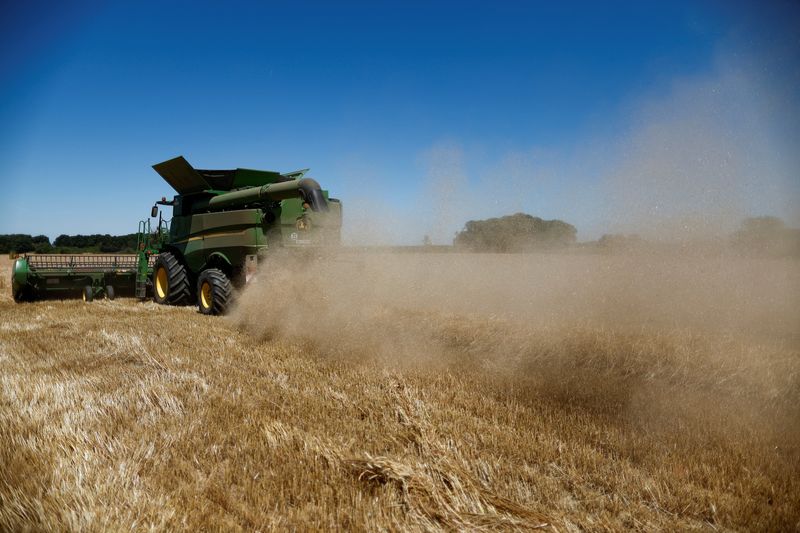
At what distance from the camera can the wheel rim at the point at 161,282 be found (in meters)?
10.3

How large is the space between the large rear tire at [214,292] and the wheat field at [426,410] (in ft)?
3.36

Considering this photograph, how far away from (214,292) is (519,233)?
5.50 m

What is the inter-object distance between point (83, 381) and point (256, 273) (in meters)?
3.71

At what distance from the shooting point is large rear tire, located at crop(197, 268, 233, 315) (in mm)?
7875

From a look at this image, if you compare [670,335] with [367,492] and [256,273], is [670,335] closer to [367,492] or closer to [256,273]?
[367,492]

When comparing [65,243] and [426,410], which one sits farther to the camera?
[65,243]

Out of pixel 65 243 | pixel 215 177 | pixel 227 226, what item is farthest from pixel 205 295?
pixel 65 243

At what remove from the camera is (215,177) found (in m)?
9.47

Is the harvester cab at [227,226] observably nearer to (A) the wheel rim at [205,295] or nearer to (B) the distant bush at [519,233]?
(A) the wheel rim at [205,295]

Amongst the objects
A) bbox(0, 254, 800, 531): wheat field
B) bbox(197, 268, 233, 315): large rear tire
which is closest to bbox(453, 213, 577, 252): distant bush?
bbox(0, 254, 800, 531): wheat field

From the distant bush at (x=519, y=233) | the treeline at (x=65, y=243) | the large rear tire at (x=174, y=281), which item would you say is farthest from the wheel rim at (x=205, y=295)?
the treeline at (x=65, y=243)

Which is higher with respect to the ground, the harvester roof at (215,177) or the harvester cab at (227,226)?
the harvester roof at (215,177)

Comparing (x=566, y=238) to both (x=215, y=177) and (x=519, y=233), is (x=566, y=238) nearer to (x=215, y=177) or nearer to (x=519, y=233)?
(x=519, y=233)

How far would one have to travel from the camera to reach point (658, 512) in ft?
7.02
